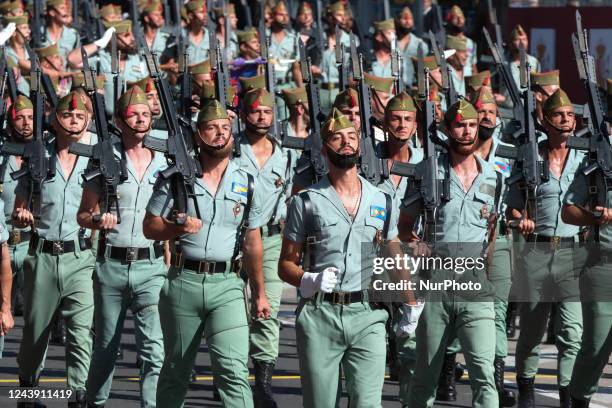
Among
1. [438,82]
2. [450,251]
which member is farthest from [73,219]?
[438,82]

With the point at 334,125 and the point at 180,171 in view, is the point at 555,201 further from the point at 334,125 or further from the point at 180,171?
the point at 180,171

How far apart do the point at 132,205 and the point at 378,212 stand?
2.13m

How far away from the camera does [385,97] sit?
14.3 meters

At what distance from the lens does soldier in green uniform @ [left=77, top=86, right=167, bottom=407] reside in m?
10.1

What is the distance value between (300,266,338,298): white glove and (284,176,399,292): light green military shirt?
115mm

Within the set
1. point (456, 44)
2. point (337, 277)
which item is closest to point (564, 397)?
point (337, 277)

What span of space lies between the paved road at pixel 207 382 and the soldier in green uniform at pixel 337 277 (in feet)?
8.26

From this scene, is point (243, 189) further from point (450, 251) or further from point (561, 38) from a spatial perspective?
point (561, 38)

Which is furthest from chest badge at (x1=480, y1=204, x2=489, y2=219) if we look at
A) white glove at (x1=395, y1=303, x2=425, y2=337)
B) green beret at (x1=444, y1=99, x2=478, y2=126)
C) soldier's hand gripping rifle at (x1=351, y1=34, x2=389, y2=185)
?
soldier's hand gripping rifle at (x1=351, y1=34, x2=389, y2=185)

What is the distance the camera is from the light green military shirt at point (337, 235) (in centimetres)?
878

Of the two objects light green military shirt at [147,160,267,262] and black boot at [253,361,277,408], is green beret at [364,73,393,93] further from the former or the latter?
light green military shirt at [147,160,267,262]

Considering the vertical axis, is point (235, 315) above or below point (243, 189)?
below

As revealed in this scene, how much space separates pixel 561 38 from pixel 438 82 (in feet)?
20.2

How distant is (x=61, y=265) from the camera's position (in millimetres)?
10570
